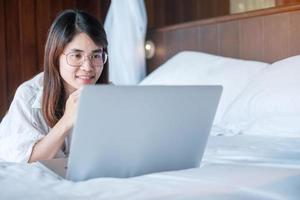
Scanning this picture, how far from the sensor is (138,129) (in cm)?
87

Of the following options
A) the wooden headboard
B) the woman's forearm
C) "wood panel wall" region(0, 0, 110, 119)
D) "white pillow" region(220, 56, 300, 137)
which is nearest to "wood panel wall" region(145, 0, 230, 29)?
the wooden headboard

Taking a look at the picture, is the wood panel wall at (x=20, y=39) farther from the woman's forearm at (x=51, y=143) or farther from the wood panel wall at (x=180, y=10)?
the woman's forearm at (x=51, y=143)

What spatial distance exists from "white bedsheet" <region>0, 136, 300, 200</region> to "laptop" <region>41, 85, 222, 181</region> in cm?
4

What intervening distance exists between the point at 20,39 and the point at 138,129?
6.48 feet

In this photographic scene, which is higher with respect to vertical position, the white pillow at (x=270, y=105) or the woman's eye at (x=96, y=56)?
the woman's eye at (x=96, y=56)

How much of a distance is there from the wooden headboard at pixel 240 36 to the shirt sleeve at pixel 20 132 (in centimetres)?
116

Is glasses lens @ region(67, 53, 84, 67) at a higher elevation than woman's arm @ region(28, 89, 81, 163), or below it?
higher

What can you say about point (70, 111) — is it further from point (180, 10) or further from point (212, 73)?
point (180, 10)

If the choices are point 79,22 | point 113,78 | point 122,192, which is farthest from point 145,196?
point 113,78

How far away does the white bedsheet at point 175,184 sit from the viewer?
74cm

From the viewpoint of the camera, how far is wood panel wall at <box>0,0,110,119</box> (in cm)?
263

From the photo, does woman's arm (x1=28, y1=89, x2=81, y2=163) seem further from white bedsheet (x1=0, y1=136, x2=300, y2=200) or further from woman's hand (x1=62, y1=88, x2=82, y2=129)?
white bedsheet (x1=0, y1=136, x2=300, y2=200)

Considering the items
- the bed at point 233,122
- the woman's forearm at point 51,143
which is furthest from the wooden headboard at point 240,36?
the woman's forearm at point 51,143

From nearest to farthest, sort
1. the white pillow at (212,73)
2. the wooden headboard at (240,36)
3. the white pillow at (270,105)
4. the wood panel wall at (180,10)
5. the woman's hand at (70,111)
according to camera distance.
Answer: the woman's hand at (70,111), the white pillow at (270,105), the white pillow at (212,73), the wooden headboard at (240,36), the wood panel wall at (180,10)
